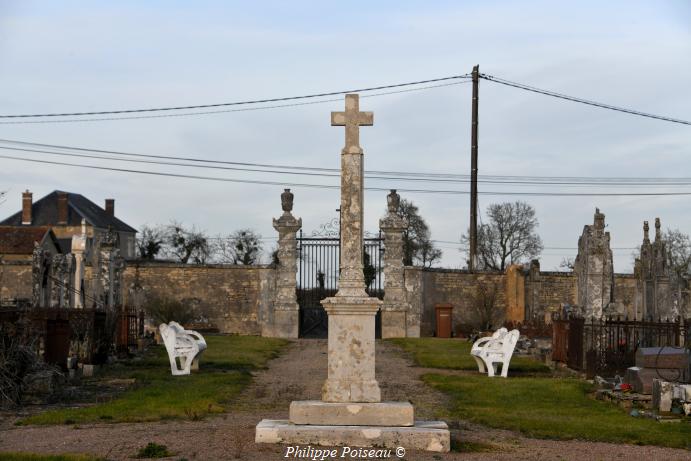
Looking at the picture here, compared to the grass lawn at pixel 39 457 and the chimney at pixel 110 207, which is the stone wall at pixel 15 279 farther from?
the chimney at pixel 110 207

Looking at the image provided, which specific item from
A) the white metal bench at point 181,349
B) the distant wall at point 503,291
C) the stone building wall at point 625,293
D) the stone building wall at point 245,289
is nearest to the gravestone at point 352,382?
the white metal bench at point 181,349

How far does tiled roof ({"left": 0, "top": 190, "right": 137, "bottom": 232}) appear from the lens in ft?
237

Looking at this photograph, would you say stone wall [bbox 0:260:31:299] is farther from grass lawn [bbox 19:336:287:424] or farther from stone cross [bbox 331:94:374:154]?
stone cross [bbox 331:94:374:154]

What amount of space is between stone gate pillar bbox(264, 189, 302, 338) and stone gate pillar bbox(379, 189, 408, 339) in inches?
110

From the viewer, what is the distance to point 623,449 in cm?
1060

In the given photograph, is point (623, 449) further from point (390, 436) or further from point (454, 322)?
point (454, 322)

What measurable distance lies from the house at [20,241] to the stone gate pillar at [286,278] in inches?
562

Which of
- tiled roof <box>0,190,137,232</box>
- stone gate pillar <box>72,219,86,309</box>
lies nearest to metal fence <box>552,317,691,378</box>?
stone gate pillar <box>72,219,86,309</box>

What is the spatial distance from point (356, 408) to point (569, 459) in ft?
7.42

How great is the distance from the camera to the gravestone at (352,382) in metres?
9.98

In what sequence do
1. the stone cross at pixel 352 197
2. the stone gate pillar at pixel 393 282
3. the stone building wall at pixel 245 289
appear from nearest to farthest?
the stone cross at pixel 352 197 → the stone gate pillar at pixel 393 282 → the stone building wall at pixel 245 289

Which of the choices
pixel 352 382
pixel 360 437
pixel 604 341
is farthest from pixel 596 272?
pixel 360 437

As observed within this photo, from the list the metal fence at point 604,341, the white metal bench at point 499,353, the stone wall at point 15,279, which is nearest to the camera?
the metal fence at point 604,341

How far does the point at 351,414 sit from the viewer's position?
1037cm
